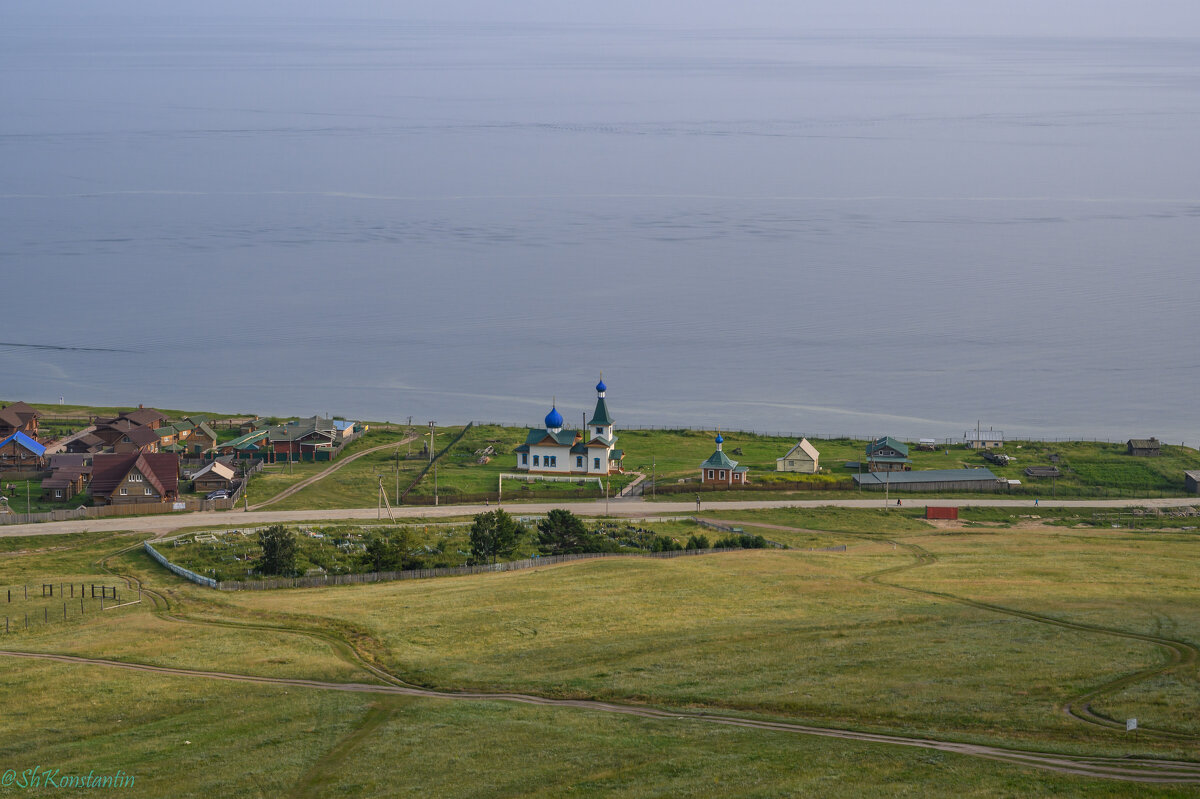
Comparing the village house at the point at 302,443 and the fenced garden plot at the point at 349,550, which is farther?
the village house at the point at 302,443

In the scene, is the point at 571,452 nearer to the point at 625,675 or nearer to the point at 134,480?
the point at 134,480

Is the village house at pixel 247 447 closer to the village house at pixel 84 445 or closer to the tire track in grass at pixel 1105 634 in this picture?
the village house at pixel 84 445

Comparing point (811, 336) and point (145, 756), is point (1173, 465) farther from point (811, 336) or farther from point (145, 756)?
point (145, 756)

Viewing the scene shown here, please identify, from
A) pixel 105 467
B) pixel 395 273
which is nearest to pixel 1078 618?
pixel 105 467

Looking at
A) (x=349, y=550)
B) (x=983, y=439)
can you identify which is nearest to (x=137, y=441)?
(x=349, y=550)

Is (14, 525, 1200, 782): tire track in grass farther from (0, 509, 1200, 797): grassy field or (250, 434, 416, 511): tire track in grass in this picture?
(250, 434, 416, 511): tire track in grass

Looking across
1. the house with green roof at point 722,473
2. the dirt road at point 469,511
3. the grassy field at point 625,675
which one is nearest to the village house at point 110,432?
the dirt road at point 469,511
